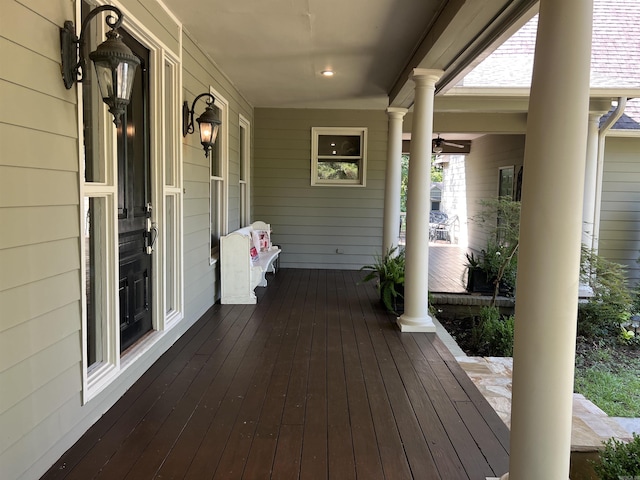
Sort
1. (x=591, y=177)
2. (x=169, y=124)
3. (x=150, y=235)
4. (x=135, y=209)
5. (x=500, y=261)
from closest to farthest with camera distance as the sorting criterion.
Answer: (x=135, y=209)
(x=150, y=235)
(x=169, y=124)
(x=500, y=261)
(x=591, y=177)

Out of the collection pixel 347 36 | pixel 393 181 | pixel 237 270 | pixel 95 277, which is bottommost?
pixel 237 270

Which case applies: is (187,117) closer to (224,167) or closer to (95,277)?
(224,167)

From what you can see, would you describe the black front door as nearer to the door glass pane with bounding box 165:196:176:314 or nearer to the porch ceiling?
the door glass pane with bounding box 165:196:176:314

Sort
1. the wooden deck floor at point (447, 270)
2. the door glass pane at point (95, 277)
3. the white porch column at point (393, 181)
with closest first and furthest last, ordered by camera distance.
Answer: the door glass pane at point (95, 277), the white porch column at point (393, 181), the wooden deck floor at point (447, 270)

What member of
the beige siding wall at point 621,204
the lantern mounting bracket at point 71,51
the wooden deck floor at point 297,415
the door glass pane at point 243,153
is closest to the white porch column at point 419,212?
the wooden deck floor at point 297,415

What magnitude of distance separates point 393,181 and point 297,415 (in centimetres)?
447

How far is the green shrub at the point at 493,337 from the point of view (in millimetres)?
4707

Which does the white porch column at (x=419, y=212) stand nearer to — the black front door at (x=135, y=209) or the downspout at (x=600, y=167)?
the black front door at (x=135, y=209)

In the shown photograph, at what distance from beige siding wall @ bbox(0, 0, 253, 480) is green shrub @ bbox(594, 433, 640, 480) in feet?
7.35

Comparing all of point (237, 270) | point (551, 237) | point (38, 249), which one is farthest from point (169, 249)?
point (551, 237)

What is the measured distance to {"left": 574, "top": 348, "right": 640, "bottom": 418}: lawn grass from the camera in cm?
399

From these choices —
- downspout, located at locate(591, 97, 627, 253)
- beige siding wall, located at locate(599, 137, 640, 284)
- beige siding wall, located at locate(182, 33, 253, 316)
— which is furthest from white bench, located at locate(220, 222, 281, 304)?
beige siding wall, located at locate(599, 137, 640, 284)

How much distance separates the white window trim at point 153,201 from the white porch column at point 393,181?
134 inches

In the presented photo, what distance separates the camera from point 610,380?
4.53 meters
